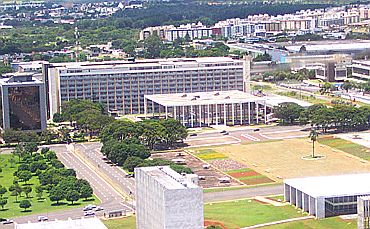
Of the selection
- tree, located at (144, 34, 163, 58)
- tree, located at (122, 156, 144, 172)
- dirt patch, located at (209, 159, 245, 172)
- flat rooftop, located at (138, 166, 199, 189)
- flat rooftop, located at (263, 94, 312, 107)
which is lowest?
dirt patch, located at (209, 159, 245, 172)

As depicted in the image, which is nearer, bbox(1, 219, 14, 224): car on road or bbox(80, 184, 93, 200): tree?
bbox(1, 219, 14, 224): car on road

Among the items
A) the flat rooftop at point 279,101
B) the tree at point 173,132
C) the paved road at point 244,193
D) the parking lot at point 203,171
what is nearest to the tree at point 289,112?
the flat rooftop at point 279,101

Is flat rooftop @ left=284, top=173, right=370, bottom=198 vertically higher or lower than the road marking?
higher

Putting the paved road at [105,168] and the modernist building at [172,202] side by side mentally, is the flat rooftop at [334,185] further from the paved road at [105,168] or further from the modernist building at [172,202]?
the modernist building at [172,202]

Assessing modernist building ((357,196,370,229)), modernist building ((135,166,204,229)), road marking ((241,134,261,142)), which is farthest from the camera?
road marking ((241,134,261,142))

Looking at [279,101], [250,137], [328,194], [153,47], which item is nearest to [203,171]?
[250,137]

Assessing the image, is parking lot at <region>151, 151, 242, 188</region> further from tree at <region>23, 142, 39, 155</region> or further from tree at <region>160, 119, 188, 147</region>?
tree at <region>23, 142, 39, 155</region>

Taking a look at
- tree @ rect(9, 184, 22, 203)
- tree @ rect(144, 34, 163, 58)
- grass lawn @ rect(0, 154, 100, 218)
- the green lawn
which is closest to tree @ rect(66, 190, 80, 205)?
grass lawn @ rect(0, 154, 100, 218)
